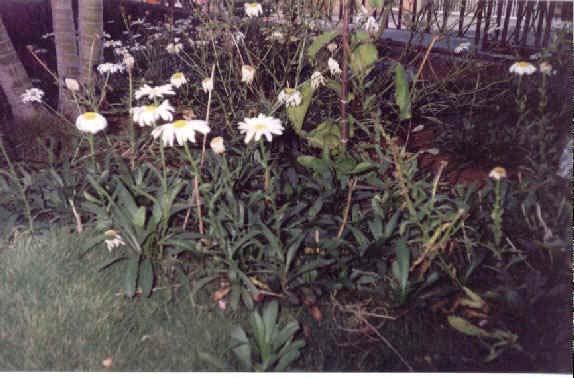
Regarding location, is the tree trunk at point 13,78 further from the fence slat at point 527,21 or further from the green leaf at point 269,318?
the fence slat at point 527,21

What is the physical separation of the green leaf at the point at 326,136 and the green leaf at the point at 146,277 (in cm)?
91

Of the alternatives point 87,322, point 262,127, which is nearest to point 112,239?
point 87,322

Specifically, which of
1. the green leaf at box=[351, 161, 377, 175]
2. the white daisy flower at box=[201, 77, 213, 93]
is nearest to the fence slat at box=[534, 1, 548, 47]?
the green leaf at box=[351, 161, 377, 175]

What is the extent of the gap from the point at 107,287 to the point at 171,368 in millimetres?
447

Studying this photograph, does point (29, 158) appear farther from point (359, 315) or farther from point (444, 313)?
point (444, 313)

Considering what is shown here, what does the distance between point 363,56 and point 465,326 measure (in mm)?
1303

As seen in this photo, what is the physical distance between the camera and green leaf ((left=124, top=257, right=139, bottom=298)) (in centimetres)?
191

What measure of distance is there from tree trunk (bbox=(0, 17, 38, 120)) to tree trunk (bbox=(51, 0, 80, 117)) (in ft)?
0.63

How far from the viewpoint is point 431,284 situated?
76.4 inches

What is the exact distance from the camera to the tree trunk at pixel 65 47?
3408 millimetres

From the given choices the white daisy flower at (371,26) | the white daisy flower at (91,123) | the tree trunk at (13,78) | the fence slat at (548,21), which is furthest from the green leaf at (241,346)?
the fence slat at (548,21)

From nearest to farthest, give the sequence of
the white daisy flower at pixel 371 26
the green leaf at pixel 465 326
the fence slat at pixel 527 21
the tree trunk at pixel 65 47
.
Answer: the green leaf at pixel 465 326 → the white daisy flower at pixel 371 26 → the tree trunk at pixel 65 47 → the fence slat at pixel 527 21

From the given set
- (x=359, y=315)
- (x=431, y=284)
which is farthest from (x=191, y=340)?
(x=431, y=284)

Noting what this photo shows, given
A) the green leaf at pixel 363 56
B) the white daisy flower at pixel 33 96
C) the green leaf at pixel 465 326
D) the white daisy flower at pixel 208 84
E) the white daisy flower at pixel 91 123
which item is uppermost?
the green leaf at pixel 363 56
